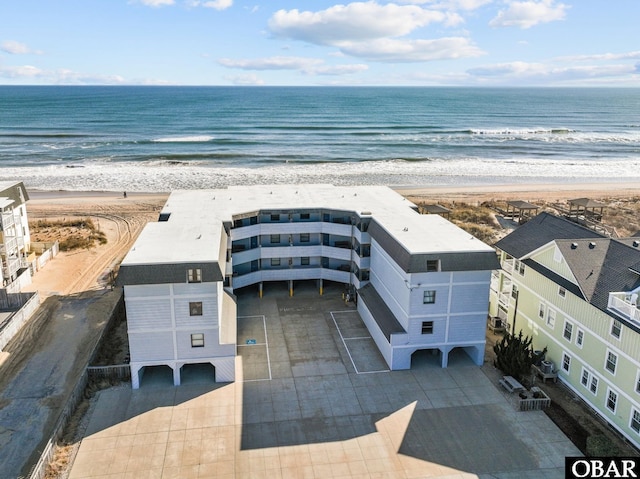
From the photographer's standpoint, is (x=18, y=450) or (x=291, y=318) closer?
(x=18, y=450)

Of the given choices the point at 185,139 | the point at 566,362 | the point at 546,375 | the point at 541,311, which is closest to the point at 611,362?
the point at 566,362

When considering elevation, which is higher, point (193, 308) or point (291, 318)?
point (193, 308)

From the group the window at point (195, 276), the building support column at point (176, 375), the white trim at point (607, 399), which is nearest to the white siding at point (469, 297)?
the white trim at point (607, 399)

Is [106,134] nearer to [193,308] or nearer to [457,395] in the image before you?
[193,308]

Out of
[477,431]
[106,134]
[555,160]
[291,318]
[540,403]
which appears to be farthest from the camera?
[106,134]

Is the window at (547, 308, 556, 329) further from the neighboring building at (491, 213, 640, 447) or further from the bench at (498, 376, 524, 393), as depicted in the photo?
the bench at (498, 376, 524, 393)

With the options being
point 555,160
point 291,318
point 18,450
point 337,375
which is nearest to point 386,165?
point 555,160

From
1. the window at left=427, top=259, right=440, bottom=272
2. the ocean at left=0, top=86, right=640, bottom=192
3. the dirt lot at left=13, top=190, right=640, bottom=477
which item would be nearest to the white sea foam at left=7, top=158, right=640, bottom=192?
the ocean at left=0, top=86, right=640, bottom=192

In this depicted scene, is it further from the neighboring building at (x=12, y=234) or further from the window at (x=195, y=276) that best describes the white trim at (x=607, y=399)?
the neighboring building at (x=12, y=234)
